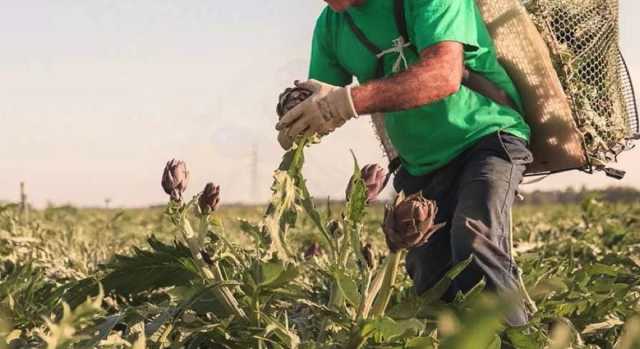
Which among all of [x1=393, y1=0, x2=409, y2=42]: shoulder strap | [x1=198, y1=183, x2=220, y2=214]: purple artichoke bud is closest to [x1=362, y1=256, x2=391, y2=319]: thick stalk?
[x1=198, y1=183, x2=220, y2=214]: purple artichoke bud

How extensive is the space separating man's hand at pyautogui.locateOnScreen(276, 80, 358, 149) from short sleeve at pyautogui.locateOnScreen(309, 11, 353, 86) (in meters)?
1.03

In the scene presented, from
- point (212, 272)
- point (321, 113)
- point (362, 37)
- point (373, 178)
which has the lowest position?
point (212, 272)

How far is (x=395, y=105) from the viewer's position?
268cm

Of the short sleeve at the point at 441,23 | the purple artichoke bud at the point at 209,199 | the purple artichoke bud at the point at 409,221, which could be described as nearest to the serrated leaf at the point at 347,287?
the purple artichoke bud at the point at 409,221

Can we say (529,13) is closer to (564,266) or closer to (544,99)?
(544,99)

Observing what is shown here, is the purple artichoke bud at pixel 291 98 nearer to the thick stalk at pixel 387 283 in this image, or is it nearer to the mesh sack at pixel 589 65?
the thick stalk at pixel 387 283

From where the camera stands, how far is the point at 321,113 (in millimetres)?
2588

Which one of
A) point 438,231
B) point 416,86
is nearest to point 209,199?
point 416,86

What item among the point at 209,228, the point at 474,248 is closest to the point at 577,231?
the point at 474,248

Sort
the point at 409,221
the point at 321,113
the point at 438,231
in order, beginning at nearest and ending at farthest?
the point at 409,221, the point at 321,113, the point at 438,231

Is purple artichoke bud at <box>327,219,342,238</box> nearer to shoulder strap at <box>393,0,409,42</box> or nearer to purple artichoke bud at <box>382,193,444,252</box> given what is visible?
purple artichoke bud at <box>382,193,444,252</box>

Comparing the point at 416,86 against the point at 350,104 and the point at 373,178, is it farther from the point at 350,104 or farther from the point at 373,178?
the point at 373,178

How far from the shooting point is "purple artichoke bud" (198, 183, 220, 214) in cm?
239

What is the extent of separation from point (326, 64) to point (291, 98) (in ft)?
3.33
